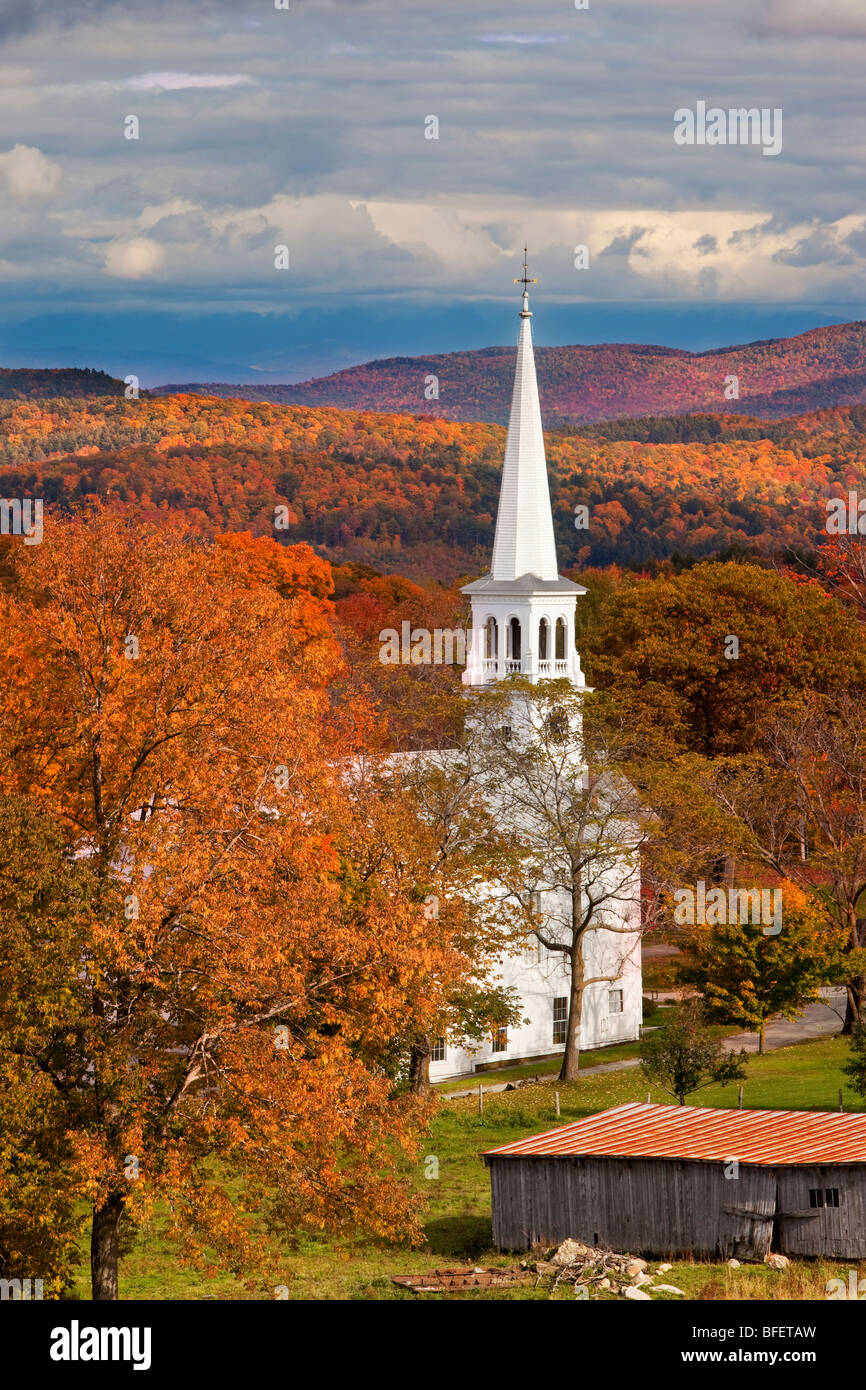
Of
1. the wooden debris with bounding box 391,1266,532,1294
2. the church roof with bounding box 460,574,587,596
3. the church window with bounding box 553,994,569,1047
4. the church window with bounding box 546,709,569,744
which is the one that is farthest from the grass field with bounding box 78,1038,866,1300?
the church roof with bounding box 460,574,587,596

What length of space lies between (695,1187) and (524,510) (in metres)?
28.6

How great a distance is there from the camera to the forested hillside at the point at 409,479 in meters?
136

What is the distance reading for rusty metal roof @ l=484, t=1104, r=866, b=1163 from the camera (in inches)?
1188

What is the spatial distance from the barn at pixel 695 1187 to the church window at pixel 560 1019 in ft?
60.2

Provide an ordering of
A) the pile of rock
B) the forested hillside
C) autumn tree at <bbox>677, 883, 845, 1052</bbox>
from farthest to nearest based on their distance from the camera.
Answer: the forested hillside, autumn tree at <bbox>677, 883, 845, 1052</bbox>, the pile of rock

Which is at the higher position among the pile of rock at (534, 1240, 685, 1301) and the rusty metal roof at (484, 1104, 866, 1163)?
the rusty metal roof at (484, 1104, 866, 1163)

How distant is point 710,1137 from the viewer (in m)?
32.0

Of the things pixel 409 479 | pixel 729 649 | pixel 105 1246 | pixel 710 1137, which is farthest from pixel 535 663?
pixel 409 479

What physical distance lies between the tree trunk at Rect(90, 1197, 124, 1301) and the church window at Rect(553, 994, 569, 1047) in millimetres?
27565

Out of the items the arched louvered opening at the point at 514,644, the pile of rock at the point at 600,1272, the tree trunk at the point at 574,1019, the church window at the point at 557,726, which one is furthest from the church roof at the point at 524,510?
the pile of rock at the point at 600,1272

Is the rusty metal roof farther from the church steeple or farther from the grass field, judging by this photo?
the church steeple

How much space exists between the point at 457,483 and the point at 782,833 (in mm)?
105142

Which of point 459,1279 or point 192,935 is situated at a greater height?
point 192,935

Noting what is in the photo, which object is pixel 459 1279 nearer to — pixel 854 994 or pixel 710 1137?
pixel 710 1137
